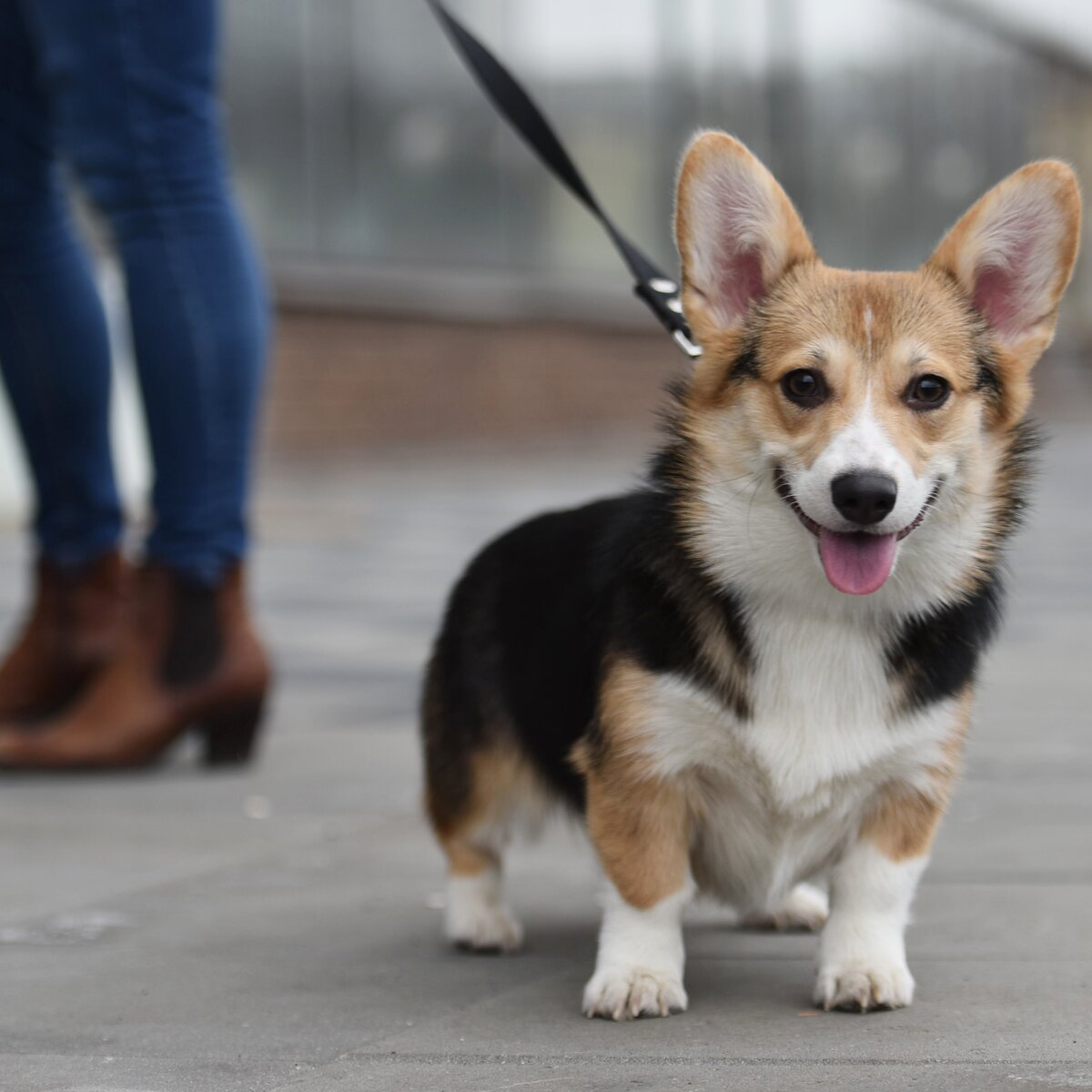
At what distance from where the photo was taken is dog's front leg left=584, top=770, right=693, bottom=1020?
7.27 ft

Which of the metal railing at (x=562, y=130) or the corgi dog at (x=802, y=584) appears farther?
the metal railing at (x=562, y=130)

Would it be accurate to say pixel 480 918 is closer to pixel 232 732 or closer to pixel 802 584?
pixel 802 584

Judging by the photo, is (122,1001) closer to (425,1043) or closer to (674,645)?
(425,1043)

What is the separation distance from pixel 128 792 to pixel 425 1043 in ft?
5.23

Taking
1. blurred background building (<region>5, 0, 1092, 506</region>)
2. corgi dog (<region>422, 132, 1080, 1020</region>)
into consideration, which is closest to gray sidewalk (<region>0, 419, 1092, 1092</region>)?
corgi dog (<region>422, 132, 1080, 1020</region>)

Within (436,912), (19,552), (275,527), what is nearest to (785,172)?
(275,527)

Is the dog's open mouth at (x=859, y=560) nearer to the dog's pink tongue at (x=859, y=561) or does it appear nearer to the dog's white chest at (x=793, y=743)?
the dog's pink tongue at (x=859, y=561)

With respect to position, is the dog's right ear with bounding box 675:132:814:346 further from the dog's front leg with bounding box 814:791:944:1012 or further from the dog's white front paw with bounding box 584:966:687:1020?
the dog's white front paw with bounding box 584:966:687:1020

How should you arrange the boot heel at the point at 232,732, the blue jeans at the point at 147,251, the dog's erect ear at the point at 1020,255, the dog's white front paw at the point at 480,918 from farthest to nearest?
the boot heel at the point at 232,732 → the blue jeans at the point at 147,251 → the dog's white front paw at the point at 480,918 → the dog's erect ear at the point at 1020,255

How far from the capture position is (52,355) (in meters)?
3.84

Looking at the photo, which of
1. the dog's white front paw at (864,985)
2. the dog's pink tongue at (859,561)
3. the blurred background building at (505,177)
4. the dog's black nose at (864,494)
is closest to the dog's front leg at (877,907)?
the dog's white front paw at (864,985)

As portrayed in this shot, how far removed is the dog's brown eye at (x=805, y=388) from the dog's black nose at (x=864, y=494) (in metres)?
0.18

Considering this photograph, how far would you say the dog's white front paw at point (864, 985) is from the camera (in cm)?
Answer: 214

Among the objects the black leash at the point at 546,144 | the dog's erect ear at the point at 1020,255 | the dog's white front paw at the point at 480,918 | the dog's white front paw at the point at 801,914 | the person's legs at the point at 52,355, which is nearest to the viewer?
the dog's erect ear at the point at 1020,255
